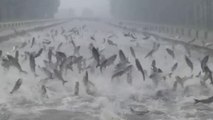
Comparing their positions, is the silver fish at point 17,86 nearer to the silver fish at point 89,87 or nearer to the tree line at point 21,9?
the silver fish at point 89,87

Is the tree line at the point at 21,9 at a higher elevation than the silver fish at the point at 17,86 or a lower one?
higher

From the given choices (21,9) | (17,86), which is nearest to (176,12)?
(21,9)

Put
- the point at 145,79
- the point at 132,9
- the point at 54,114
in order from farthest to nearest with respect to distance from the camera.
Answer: the point at 132,9
the point at 145,79
the point at 54,114

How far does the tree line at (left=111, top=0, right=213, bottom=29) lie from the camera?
60.7 m

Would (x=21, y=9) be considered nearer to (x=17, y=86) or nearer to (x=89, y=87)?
(x=89, y=87)

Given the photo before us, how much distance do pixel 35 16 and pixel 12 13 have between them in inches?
1174

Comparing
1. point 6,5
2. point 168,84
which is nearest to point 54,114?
point 168,84

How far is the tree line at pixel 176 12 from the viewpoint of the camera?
2388 inches

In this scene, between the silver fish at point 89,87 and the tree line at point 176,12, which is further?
the tree line at point 176,12

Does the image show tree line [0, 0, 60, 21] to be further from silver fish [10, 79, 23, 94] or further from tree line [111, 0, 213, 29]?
silver fish [10, 79, 23, 94]

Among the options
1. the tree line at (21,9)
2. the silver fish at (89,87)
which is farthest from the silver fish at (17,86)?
the tree line at (21,9)

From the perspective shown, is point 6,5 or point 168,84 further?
point 6,5

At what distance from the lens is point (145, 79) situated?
14.4m

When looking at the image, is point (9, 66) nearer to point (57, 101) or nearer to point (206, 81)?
point (57, 101)
